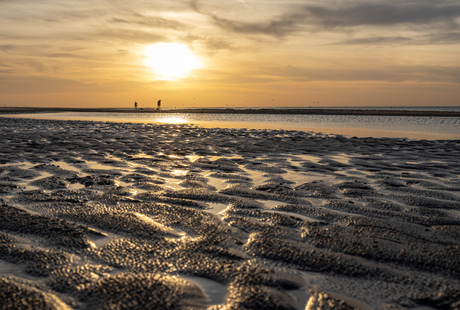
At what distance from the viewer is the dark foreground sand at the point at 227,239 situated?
295 centimetres

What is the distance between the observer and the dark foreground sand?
9.68ft

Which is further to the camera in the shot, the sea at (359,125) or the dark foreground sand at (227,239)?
the sea at (359,125)

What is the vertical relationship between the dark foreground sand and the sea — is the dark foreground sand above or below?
below

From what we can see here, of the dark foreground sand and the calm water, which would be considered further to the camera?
the calm water

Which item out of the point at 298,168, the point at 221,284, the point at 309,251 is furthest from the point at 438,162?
the point at 221,284

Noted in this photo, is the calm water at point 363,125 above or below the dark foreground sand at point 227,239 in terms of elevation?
above

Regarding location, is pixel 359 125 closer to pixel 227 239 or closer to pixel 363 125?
pixel 363 125

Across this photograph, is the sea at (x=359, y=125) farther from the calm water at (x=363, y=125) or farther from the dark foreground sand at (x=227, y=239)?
the dark foreground sand at (x=227, y=239)

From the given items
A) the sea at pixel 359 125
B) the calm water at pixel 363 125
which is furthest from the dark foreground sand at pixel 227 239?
the calm water at pixel 363 125

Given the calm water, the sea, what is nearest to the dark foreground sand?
the sea

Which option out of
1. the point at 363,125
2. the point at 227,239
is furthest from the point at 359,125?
the point at 227,239

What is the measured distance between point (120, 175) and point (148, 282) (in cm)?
559

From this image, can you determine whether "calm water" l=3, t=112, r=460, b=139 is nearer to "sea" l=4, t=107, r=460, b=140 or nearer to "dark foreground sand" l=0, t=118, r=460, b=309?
"sea" l=4, t=107, r=460, b=140

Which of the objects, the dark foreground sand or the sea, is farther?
the sea
